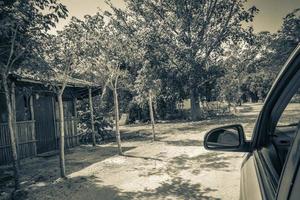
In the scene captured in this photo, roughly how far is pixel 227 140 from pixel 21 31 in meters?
7.27

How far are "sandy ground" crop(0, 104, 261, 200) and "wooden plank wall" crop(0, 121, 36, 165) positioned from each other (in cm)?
62

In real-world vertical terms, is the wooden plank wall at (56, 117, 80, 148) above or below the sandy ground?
above

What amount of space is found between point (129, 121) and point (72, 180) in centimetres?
2509

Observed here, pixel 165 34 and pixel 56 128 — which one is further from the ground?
pixel 165 34

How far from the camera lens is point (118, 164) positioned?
10688mm

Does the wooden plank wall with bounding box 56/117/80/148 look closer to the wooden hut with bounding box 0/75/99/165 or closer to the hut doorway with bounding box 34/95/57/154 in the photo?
the wooden hut with bounding box 0/75/99/165

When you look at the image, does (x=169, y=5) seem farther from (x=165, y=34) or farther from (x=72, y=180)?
(x=72, y=180)

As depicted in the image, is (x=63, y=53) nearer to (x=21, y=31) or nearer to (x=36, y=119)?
(x=21, y=31)

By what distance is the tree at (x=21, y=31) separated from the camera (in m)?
7.20

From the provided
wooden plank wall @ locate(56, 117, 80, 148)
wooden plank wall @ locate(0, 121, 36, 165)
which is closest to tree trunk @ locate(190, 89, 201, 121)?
wooden plank wall @ locate(56, 117, 80, 148)

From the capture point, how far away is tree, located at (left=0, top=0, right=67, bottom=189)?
283 inches

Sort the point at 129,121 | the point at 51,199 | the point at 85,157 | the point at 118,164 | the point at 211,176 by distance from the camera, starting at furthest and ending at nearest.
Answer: the point at 129,121, the point at 85,157, the point at 118,164, the point at 211,176, the point at 51,199

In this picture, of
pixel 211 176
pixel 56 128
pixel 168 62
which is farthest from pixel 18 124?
pixel 168 62

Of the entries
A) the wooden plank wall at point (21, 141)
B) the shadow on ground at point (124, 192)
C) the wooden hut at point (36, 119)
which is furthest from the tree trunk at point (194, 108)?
the shadow on ground at point (124, 192)
